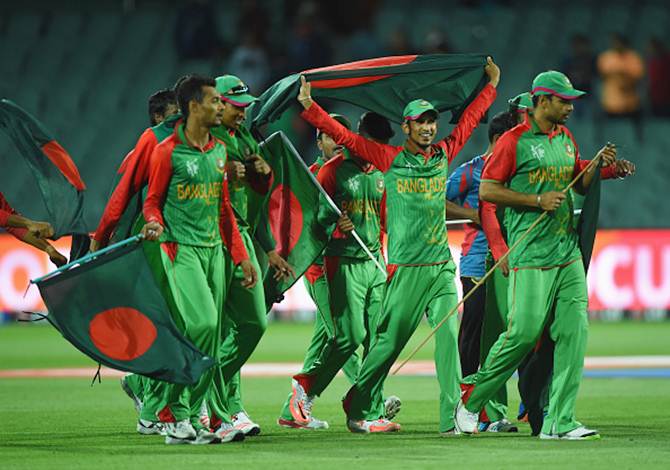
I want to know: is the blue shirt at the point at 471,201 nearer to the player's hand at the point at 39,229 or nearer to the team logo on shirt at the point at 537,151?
the team logo on shirt at the point at 537,151

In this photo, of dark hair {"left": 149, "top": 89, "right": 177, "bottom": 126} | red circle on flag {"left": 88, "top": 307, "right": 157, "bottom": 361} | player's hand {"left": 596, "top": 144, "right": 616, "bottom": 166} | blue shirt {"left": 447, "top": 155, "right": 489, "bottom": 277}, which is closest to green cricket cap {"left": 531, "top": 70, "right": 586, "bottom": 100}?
player's hand {"left": 596, "top": 144, "right": 616, "bottom": 166}

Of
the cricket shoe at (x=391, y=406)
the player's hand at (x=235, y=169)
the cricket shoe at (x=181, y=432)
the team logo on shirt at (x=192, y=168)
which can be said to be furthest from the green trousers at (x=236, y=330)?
the cricket shoe at (x=391, y=406)

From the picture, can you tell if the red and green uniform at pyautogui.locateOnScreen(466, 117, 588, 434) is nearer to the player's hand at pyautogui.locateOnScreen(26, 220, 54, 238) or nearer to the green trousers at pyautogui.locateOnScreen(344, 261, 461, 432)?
the green trousers at pyautogui.locateOnScreen(344, 261, 461, 432)

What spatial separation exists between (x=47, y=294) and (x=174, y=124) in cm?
153

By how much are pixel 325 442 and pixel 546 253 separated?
6.54 feet

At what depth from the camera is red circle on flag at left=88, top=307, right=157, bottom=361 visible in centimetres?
947

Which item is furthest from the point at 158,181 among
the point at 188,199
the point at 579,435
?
the point at 579,435

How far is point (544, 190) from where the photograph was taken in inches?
394

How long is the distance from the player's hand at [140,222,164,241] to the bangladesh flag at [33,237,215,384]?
18 centimetres

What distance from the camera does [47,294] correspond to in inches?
370

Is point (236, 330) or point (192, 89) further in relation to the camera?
point (236, 330)

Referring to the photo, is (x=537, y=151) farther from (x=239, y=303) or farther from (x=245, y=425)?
(x=245, y=425)

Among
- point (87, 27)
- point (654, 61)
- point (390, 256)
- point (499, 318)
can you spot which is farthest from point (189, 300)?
point (87, 27)

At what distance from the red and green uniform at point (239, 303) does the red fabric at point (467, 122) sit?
4.64 feet
